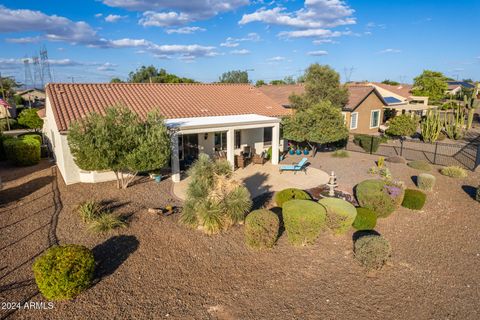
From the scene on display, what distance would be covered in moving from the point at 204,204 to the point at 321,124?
1239cm

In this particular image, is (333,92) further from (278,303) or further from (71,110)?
(278,303)

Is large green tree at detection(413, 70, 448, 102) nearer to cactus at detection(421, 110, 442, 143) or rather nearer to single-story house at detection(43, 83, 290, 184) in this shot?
cactus at detection(421, 110, 442, 143)

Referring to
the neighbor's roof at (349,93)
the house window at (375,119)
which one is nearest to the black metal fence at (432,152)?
the neighbor's roof at (349,93)

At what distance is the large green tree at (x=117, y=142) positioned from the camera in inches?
498

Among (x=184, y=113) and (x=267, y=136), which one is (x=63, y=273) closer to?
(x=184, y=113)

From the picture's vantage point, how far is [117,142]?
12930 millimetres

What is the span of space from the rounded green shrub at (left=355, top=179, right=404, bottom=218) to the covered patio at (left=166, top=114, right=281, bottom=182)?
7.81 meters

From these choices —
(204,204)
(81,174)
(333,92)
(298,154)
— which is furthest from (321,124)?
(81,174)

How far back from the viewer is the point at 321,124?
803 inches

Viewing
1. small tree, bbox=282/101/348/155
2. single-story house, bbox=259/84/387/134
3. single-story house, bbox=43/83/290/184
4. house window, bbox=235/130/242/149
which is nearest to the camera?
single-story house, bbox=43/83/290/184

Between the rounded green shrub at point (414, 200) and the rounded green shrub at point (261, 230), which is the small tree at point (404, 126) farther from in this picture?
the rounded green shrub at point (261, 230)

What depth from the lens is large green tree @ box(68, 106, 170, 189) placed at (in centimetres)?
1265

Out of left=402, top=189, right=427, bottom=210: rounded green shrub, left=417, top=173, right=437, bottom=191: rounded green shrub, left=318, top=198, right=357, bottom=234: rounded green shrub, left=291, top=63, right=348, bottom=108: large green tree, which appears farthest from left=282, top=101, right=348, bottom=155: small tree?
left=318, top=198, right=357, bottom=234: rounded green shrub

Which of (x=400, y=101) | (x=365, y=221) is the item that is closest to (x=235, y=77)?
(x=400, y=101)
